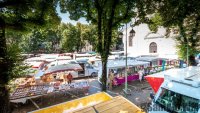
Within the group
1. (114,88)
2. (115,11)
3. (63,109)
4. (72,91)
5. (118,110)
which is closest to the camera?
(118,110)

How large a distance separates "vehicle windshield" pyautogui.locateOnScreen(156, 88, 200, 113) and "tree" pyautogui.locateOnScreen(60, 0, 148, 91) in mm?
5352

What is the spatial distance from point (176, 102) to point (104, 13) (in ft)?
24.6

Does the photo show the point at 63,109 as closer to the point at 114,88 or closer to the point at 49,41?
the point at 114,88

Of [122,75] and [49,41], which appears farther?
[49,41]

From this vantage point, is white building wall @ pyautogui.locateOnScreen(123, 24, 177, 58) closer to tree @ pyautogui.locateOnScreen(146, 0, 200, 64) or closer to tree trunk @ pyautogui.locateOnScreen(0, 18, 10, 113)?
tree @ pyautogui.locateOnScreen(146, 0, 200, 64)

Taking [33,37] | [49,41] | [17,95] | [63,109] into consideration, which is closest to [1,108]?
[63,109]

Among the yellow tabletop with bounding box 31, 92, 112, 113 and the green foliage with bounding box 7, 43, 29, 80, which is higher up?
the green foliage with bounding box 7, 43, 29, 80

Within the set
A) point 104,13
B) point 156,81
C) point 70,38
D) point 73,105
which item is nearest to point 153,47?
point 156,81

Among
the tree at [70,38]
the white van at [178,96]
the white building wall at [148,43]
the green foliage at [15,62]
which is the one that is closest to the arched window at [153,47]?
the white building wall at [148,43]

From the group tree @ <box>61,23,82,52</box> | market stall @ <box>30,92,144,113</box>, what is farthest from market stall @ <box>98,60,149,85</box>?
tree @ <box>61,23,82,52</box>

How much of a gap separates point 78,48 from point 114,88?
50978mm

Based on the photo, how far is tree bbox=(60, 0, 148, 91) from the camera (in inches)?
447

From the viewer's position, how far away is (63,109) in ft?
27.2

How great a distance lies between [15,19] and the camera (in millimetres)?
7848
